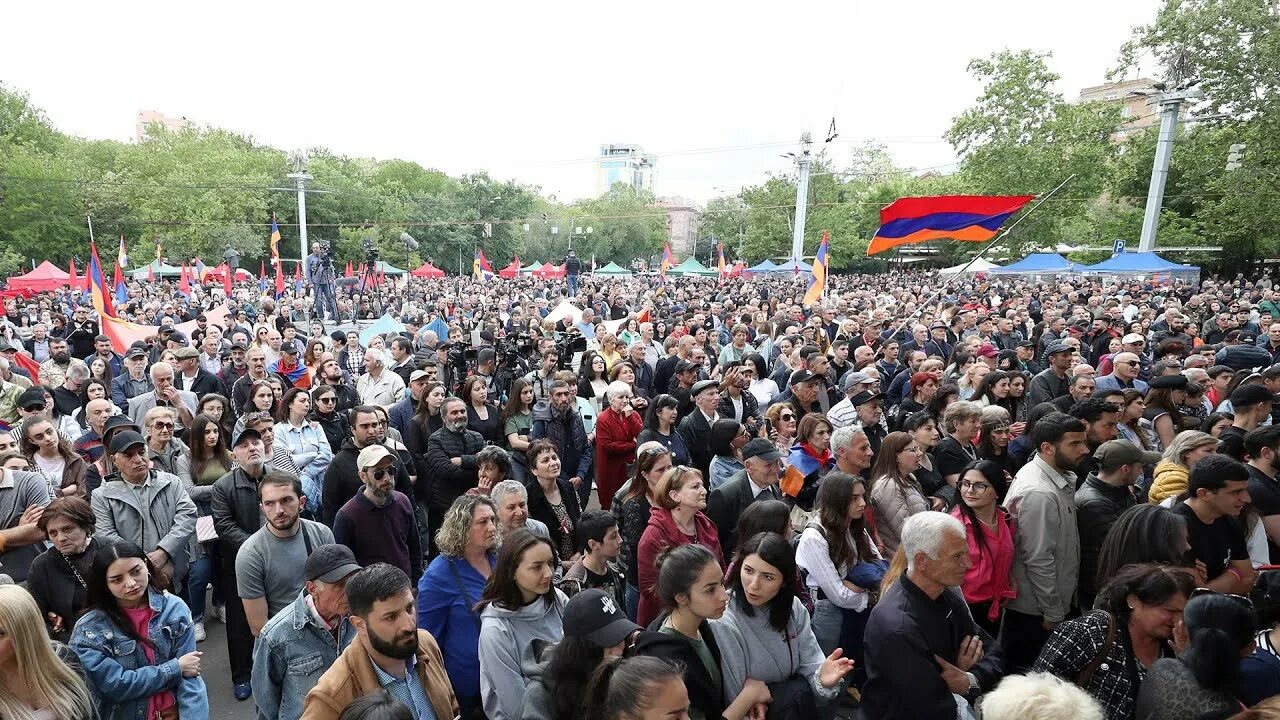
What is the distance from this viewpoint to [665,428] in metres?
5.75

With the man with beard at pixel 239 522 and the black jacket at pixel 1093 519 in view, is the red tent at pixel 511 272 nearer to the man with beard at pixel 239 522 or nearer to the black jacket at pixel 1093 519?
the man with beard at pixel 239 522

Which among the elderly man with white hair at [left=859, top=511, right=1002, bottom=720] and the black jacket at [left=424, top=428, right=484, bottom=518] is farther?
the black jacket at [left=424, top=428, right=484, bottom=518]

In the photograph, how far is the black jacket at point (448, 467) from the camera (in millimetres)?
5344

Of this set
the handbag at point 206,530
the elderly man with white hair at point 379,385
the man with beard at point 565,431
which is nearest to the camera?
the handbag at point 206,530

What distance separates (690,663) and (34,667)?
2173mm

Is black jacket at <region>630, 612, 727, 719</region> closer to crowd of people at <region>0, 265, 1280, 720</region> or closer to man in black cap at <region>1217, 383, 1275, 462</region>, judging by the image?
crowd of people at <region>0, 265, 1280, 720</region>

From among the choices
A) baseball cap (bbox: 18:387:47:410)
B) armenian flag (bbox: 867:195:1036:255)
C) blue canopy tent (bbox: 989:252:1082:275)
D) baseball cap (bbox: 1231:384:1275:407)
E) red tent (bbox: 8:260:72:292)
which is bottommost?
red tent (bbox: 8:260:72:292)

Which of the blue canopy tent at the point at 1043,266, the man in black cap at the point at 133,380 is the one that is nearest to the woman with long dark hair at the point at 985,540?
the man in black cap at the point at 133,380

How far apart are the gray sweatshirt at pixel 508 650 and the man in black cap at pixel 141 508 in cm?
230

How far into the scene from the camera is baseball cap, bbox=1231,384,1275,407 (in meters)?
5.18

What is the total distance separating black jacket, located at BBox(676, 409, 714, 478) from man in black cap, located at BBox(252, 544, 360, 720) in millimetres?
3429

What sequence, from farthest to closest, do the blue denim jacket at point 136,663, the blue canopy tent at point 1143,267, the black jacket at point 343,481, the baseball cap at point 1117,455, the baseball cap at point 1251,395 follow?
the blue canopy tent at point 1143,267
the baseball cap at point 1251,395
the black jacket at point 343,481
the baseball cap at point 1117,455
the blue denim jacket at point 136,663

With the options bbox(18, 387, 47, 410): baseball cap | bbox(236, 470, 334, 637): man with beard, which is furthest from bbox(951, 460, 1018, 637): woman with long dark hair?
bbox(18, 387, 47, 410): baseball cap

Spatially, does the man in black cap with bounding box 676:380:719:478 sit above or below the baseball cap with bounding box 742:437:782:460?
below
